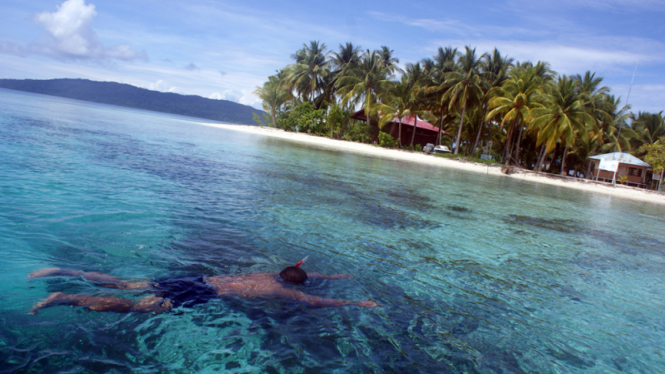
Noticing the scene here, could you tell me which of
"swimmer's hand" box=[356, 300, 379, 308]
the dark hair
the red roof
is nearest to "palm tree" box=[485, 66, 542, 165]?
the red roof

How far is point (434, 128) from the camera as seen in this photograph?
41312mm

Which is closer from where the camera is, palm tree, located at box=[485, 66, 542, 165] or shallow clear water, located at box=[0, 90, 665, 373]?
shallow clear water, located at box=[0, 90, 665, 373]

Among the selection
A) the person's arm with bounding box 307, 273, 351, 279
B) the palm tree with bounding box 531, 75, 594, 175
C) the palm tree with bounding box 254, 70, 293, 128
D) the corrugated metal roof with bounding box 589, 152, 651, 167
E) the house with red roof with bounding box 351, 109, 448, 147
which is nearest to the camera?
the person's arm with bounding box 307, 273, 351, 279

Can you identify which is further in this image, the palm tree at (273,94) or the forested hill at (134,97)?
the forested hill at (134,97)

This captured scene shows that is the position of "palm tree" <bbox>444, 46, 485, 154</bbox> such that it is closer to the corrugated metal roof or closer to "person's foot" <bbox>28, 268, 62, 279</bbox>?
the corrugated metal roof

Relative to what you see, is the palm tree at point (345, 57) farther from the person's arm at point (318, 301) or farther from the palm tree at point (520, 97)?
the person's arm at point (318, 301)

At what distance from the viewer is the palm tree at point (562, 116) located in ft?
89.1

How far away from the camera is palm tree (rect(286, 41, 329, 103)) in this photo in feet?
144

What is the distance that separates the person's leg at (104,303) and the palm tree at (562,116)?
99.2ft

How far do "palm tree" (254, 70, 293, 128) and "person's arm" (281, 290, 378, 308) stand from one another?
4670 centimetres

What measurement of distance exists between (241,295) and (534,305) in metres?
3.65

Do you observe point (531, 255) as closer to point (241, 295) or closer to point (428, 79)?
point (241, 295)

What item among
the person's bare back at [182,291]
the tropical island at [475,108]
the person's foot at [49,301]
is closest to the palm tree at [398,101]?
the tropical island at [475,108]

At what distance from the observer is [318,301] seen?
3.88m
